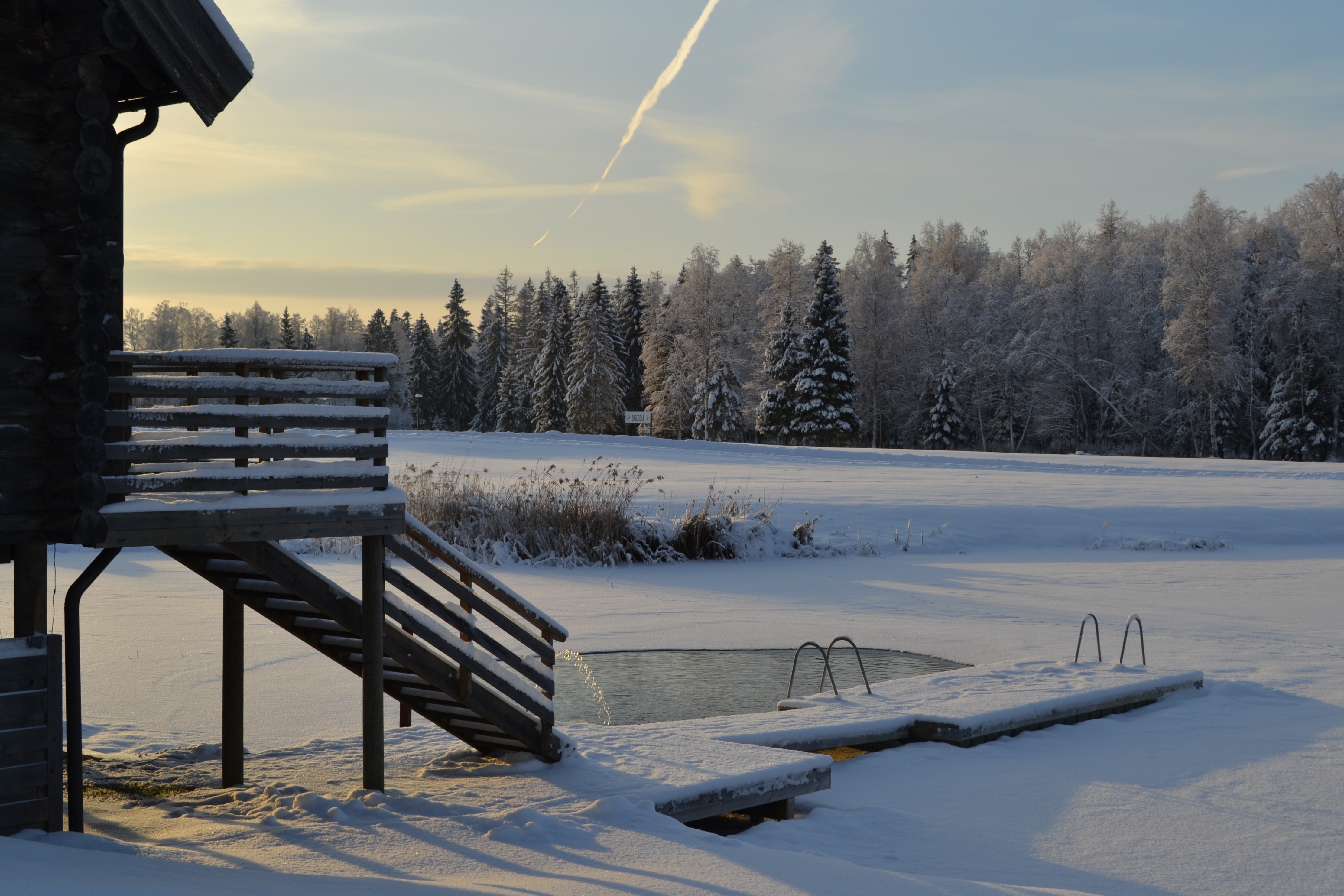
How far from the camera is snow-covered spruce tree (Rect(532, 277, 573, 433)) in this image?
6144cm

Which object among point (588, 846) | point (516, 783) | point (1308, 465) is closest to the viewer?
point (588, 846)

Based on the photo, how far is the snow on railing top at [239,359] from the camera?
5.90 metres

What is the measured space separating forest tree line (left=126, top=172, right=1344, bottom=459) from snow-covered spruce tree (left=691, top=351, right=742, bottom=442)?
4.3 inches

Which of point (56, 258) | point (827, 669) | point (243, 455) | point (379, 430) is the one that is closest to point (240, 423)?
point (243, 455)

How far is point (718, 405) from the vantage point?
55844mm

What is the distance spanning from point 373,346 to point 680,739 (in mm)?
75090

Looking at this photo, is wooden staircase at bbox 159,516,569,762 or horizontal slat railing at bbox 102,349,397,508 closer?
horizontal slat railing at bbox 102,349,397,508

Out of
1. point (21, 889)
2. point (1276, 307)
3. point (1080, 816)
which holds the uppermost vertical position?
point (1276, 307)

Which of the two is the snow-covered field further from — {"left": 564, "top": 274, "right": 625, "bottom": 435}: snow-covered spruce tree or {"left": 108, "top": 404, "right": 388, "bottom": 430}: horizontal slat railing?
{"left": 564, "top": 274, "right": 625, "bottom": 435}: snow-covered spruce tree

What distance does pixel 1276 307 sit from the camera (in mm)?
49219

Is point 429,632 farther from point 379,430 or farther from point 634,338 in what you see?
point 634,338

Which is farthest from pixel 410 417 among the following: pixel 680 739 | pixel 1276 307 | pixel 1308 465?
pixel 680 739

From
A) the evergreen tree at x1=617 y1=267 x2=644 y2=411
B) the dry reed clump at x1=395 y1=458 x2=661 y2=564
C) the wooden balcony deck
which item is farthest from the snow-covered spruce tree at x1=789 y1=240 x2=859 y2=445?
the wooden balcony deck

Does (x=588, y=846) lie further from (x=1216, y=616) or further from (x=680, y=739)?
(x=1216, y=616)
